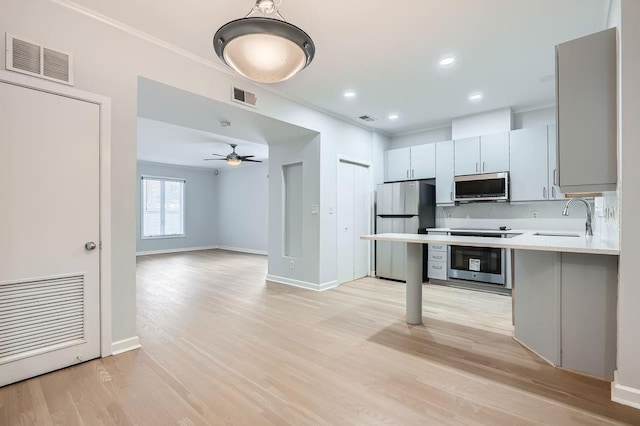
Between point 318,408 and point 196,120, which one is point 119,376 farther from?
point 196,120

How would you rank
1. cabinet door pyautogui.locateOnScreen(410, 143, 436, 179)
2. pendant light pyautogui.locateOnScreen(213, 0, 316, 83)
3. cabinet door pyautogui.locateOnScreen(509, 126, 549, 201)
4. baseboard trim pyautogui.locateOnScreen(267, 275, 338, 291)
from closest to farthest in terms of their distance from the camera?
pendant light pyautogui.locateOnScreen(213, 0, 316, 83) < cabinet door pyautogui.locateOnScreen(509, 126, 549, 201) < baseboard trim pyautogui.locateOnScreen(267, 275, 338, 291) < cabinet door pyautogui.locateOnScreen(410, 143, 436, 179)

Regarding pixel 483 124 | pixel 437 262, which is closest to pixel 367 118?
pixel 483 124

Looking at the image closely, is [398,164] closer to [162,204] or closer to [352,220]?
[352,220]

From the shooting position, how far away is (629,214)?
1883 mm

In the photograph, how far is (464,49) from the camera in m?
3.04

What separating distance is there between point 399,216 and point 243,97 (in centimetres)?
327

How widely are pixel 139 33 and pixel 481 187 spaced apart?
4866 millimetres

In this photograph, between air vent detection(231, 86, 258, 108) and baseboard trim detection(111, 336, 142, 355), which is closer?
baseboard trim detection(111, 336, 142, 355)

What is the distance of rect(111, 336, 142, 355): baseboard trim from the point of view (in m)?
2.59

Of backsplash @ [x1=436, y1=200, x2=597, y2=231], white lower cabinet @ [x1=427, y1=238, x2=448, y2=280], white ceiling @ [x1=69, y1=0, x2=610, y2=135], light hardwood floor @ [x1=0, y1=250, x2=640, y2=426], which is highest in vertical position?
white ceiling @ [x1=69, y1=0, x2=610, y2=135]

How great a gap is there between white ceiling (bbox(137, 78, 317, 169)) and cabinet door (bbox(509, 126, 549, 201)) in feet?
10.2

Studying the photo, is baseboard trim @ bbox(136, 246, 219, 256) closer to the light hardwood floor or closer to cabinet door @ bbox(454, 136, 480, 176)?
the light hardwood floor

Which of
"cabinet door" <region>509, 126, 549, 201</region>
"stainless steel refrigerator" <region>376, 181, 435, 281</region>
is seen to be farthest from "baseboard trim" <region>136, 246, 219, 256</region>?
"cabinet door" <region>509, 126, 549, 201</region>


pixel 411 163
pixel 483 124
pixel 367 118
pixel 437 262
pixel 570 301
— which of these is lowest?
pixel 437 262
